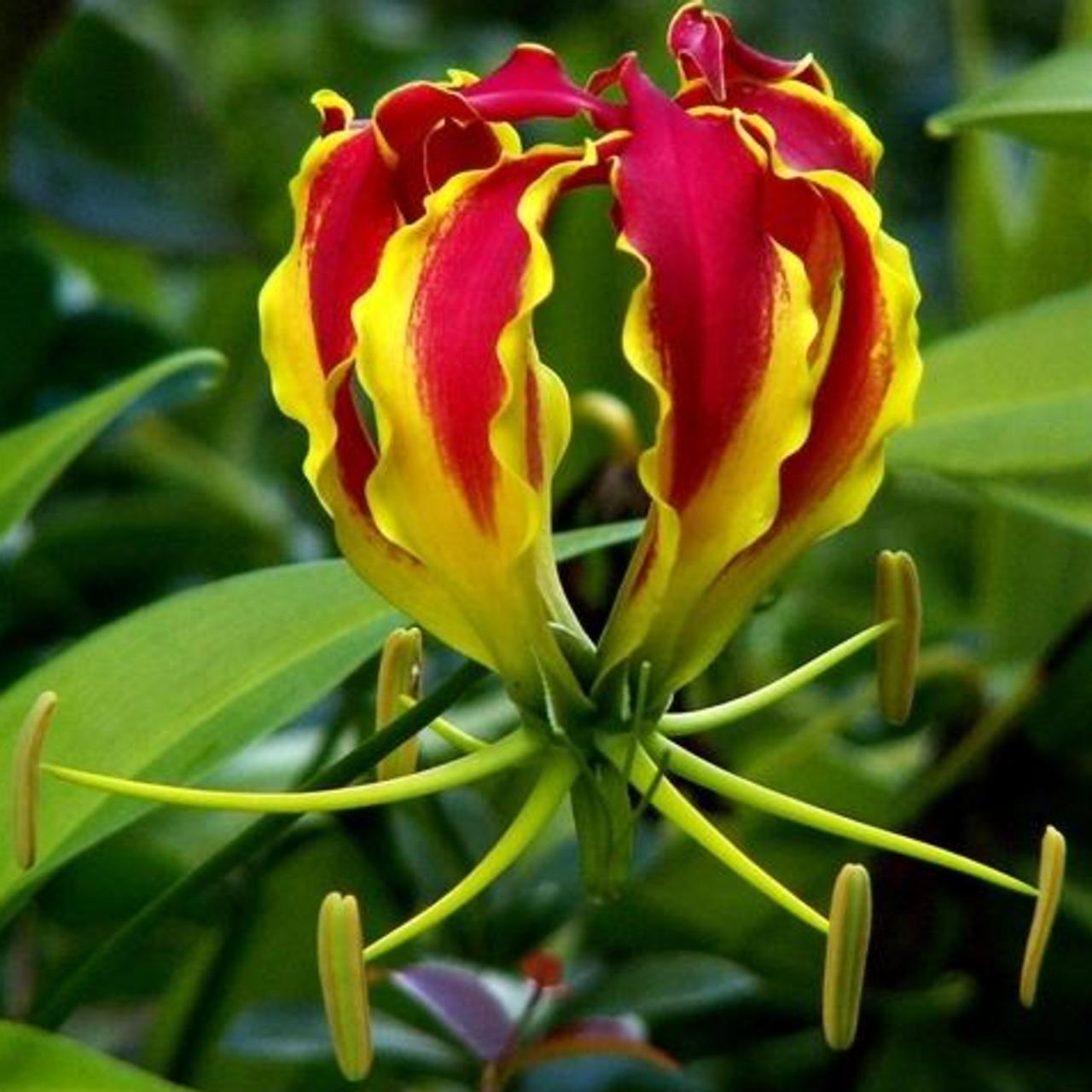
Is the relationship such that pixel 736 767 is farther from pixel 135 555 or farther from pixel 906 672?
pixel 906 672

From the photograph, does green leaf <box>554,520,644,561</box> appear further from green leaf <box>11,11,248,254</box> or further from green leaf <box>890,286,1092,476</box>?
green leaf <box>11,11,248,254</box>

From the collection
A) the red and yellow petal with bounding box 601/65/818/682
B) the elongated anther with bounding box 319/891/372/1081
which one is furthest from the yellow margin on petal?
the elongated anther with bounding box 319/891/372/1081

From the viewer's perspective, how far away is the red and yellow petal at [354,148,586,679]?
658mm

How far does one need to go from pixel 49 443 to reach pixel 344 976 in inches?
12.3

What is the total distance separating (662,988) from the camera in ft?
3.18

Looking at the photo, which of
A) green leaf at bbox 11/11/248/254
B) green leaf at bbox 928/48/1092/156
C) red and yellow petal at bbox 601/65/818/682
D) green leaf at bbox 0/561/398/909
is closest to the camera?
red and yellow petal at bbox 601/65/818/682

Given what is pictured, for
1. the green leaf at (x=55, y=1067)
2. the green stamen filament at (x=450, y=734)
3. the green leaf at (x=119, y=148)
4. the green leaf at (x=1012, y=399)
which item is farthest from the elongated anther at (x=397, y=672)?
the green leaf at (x=119, y=148)

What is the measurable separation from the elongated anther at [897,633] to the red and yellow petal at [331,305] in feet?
0.46

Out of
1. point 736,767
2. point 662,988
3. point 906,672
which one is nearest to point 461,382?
point 906,672

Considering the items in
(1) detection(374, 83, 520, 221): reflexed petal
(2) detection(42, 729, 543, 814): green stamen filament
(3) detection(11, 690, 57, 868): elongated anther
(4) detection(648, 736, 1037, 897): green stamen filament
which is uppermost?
(1) detection(374, 83, 520, 221): reflexed petal

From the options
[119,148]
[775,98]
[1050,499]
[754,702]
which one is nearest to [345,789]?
[754,702]

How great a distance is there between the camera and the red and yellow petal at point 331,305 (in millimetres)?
682

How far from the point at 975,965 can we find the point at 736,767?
154 millimetres

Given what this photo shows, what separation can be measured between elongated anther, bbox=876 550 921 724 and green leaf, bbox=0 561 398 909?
0.16 metres
